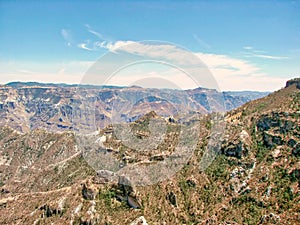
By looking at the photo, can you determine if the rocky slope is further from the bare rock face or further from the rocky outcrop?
the bare rock face

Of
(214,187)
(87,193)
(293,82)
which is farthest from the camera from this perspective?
(293,82)

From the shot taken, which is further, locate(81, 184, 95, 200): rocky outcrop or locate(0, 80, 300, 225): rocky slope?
locate(81, 184, 95, 200): rocky outcrop

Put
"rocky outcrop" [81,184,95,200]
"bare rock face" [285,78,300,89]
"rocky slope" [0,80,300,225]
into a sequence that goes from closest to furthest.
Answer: "rocky slope" [0,80,300,225] → "rocky outcrop" [81,184,95,200] → "bare rock face" [285,78,300,89]

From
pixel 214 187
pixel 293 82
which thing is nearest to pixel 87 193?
pixel 214 187

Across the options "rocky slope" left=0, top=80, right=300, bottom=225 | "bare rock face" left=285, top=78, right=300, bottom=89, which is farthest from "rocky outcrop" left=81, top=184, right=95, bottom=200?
"bare rock face" left=285, top=78, right=300, bottom=89

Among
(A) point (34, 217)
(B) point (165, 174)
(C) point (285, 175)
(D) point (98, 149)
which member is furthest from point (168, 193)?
(D) point (98, 149)

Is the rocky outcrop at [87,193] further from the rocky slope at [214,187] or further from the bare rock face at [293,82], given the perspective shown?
the bare rock face at [293,82]

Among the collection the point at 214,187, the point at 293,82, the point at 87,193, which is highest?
the point at 293,82

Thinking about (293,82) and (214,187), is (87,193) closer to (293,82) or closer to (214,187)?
(214,187)

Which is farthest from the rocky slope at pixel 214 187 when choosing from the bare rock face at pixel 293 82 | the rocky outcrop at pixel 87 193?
the bare rock face at pixel 293 82
